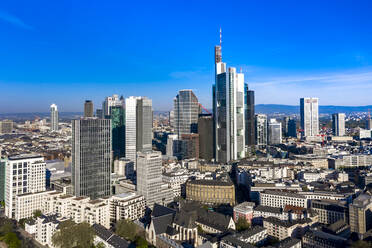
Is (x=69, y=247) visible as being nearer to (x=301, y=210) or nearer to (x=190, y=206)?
(x=190, y=206)

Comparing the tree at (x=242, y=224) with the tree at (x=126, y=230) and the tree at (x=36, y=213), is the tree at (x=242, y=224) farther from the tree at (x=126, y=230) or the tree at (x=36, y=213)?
the tree at (x=36, y=213)

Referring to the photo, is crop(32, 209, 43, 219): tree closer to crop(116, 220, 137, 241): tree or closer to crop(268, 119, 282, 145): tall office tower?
crop(116, 220, 137, 241): tree

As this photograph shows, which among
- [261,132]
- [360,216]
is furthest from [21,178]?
[261,132]

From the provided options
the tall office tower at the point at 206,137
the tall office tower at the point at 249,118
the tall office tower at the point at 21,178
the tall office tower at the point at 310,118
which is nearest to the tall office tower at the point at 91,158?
the tall office tower at the point at 21,178

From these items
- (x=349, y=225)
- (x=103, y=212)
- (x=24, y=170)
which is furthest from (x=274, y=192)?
(x=24, y=170)

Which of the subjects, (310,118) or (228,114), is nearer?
(228,114)

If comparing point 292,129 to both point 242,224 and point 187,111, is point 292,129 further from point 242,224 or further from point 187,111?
point 242,224
